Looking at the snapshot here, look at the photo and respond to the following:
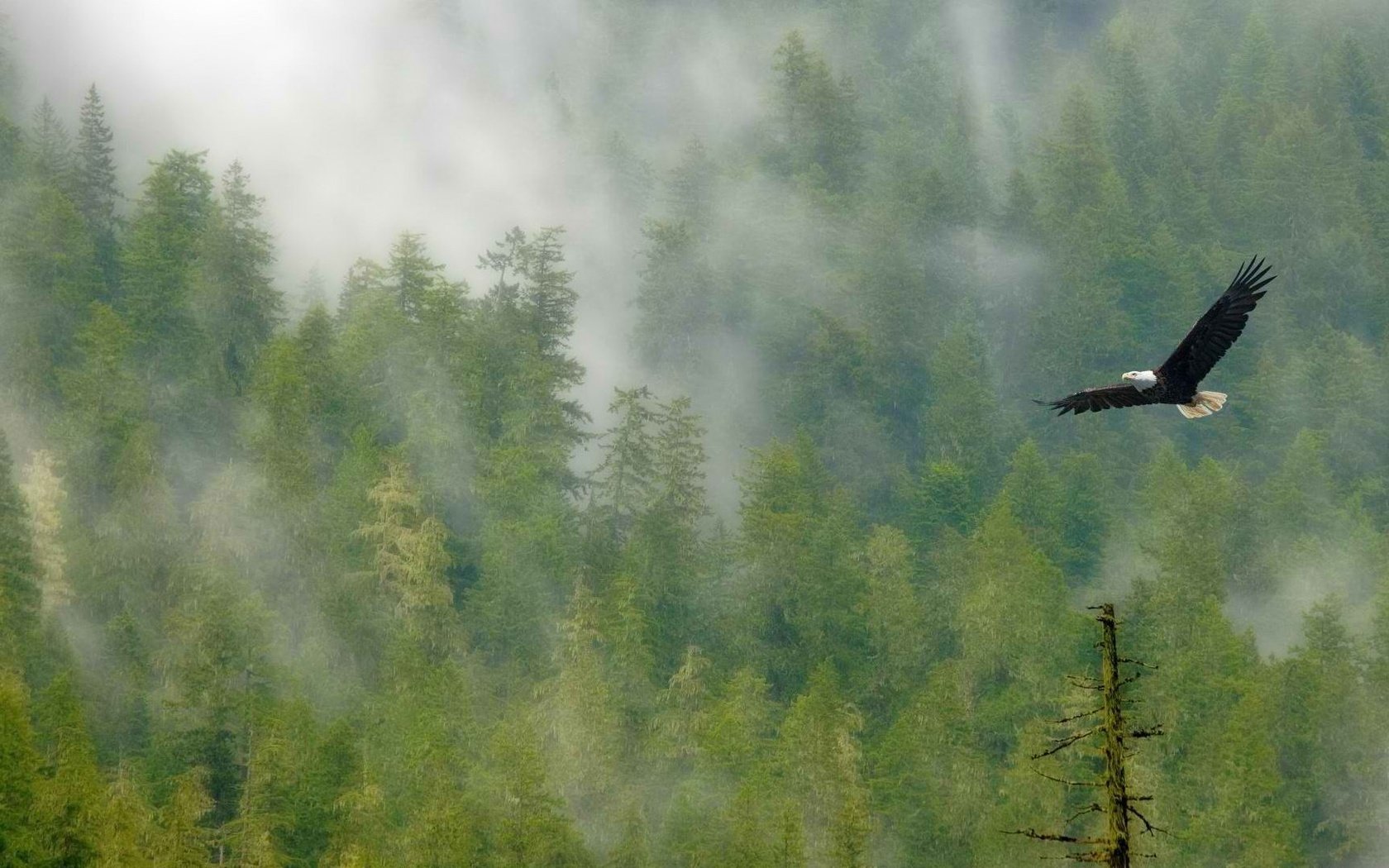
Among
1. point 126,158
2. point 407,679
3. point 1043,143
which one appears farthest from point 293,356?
point 1043,143

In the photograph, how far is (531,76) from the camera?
508ft

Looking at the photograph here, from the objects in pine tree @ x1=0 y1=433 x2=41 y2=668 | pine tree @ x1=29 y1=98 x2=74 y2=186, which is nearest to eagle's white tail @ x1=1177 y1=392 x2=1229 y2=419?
pine tree @ x1=0 y1=433 x2=41 y2=668

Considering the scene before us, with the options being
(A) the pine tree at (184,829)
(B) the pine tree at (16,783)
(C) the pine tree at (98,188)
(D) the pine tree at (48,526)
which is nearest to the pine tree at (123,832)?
(A) the pine tree at (184,829)

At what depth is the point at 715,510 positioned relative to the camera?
3979 inches

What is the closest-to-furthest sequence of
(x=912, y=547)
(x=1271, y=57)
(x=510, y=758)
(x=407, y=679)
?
(x=510, y=758), (x=407, y=679), (x=912, y=547), (x=1271, y=57)

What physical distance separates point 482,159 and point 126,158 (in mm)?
23132

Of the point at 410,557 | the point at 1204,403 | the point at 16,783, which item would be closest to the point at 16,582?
the point at 410,557

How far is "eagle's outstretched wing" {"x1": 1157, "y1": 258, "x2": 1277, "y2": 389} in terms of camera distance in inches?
1212

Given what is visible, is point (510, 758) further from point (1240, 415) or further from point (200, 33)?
point (200, 33)

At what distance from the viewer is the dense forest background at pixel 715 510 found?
67.2 m

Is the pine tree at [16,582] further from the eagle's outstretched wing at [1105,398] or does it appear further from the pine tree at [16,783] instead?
the eagle's outstretched wing at [1105,398]

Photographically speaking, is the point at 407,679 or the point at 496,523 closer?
the point at 407,679

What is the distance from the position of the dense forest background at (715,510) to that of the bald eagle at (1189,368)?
2449 cm

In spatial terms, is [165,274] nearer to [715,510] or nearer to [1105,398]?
[715,510]
